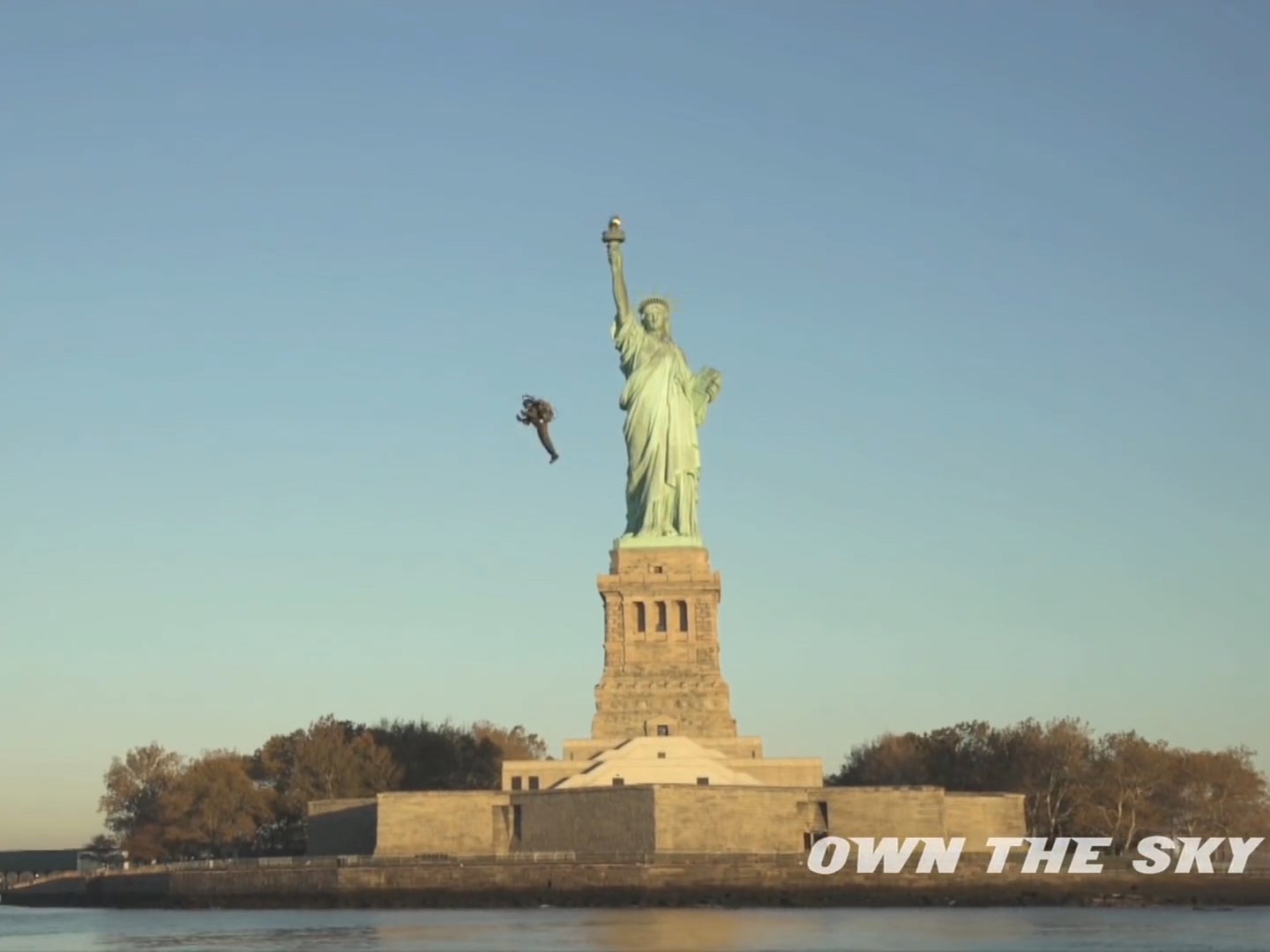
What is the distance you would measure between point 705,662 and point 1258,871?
71.5 feet

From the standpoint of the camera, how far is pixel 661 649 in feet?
225

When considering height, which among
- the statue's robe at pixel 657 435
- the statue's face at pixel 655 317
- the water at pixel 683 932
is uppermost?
the statue's face at pixel 655 317

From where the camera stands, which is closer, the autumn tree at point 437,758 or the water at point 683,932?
the water at point 683,932

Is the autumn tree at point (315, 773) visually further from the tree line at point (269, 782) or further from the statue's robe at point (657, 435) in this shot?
the statue's robe at point (657, 435)

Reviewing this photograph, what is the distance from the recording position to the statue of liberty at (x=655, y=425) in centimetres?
7050

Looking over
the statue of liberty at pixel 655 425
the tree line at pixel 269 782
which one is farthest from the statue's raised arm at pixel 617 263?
the tree line at pixel 269 782

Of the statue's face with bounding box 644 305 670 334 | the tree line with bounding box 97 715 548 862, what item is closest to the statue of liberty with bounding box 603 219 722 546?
the statue's face with bounding box 644 305 670 334

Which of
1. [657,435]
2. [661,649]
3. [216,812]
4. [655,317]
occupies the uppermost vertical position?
[655,317]

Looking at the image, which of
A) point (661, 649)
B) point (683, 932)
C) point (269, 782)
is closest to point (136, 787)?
point (269, 782)

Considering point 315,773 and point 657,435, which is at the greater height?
point 657,435

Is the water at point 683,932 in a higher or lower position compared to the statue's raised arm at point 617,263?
lower

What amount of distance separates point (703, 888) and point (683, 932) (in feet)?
33.4

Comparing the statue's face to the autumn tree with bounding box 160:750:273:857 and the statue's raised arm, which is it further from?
the autumn tree with bounding box 160:750:273:857

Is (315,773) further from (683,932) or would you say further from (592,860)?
(683,932)
